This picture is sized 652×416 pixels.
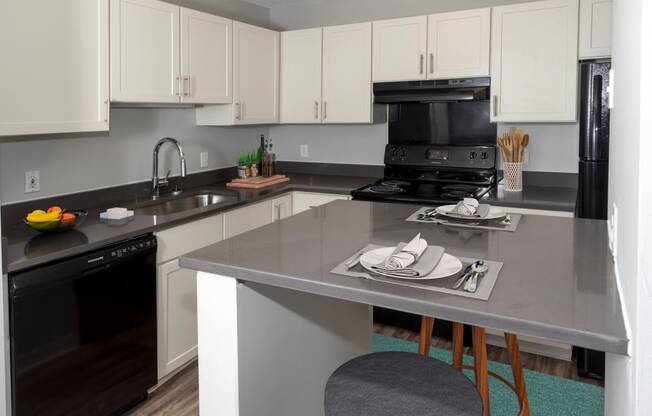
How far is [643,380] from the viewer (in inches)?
31.8

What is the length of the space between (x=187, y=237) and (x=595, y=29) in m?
2.55

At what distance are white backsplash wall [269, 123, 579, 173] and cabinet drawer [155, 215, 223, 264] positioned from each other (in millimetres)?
1528

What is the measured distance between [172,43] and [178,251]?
1176mm

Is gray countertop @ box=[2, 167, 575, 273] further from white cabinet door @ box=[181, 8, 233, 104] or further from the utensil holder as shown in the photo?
white cabinet door @ box=[181, 8, 233, 104]

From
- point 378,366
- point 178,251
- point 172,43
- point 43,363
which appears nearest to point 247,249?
point 378,366

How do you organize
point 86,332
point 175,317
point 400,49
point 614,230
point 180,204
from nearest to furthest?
point 614,230
point 86,332
point 175,317
point 180,204
point 400,49

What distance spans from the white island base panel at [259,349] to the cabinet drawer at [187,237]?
1038 millimetres

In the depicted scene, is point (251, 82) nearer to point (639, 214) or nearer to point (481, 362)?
point (481, 362)

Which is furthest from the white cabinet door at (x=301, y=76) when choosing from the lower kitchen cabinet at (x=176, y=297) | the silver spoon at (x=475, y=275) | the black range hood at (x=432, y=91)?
the silver spoon at (x=475, y=275)

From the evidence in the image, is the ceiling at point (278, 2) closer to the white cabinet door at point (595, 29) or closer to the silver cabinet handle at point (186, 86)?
the silver cabinet handle at point (186, 86)

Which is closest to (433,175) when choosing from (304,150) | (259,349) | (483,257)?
(304,150)

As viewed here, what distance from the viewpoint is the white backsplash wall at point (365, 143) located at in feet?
11.4

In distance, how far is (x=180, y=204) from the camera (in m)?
3.43

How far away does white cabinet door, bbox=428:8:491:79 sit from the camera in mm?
3281
